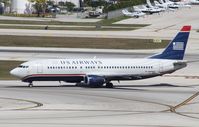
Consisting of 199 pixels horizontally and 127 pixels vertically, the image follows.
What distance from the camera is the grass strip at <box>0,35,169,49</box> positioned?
4518 inches

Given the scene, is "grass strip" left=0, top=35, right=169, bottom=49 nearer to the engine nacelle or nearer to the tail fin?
the tail fin

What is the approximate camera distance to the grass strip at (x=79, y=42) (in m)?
115

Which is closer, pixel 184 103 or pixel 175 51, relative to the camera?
pixel 184 103

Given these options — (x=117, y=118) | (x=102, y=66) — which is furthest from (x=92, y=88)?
(x=117, y=118)

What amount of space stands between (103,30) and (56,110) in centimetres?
9990

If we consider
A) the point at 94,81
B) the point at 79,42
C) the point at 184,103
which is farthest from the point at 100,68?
the point at 79,42

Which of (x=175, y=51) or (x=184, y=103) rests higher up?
(x=175, y=51)

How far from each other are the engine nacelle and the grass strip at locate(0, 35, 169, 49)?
1727 inches

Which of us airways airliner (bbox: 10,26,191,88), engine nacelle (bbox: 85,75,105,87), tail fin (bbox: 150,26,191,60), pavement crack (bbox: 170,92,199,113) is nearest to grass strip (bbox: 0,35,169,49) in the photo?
tail fin (bbox: 150,26,191,60)

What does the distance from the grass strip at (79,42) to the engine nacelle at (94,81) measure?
43.9 m

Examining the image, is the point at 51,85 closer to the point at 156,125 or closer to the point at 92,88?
the point at 92,88

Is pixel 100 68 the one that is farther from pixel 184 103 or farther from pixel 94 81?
pixel 184 103

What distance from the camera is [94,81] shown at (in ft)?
225

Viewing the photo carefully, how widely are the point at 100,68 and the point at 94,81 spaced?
1.96 meters
